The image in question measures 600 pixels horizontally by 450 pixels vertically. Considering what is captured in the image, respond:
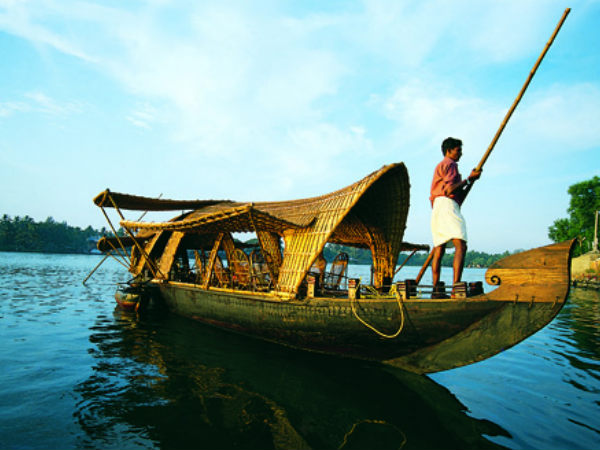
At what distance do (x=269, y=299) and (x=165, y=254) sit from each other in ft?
30.3

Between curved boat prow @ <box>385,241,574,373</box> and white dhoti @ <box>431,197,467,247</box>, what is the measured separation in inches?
34.5

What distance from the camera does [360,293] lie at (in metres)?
7.92

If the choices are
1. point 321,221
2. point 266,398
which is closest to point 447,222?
point 321,221

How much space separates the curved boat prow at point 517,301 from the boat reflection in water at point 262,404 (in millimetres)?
1188

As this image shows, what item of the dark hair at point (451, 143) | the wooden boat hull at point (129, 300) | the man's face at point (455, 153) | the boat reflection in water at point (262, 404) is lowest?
the boat reflection in water at point (262, 404)

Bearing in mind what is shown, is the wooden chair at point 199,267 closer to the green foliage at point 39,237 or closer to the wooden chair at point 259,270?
the wooden chair at point 259,270

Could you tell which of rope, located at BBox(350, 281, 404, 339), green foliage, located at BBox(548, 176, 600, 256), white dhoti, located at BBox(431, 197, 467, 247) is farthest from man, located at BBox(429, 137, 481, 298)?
green foliage, located at BBox(548, 176, 600, 256)

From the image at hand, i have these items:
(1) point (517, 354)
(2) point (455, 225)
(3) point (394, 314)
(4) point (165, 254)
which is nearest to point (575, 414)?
(3) point (394, 314)

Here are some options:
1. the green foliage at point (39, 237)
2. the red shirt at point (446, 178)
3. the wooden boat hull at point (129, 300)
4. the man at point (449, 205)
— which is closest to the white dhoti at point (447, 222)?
the man at point (449, 205)

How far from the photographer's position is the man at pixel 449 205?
6.18 meters

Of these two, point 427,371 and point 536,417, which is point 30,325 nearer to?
point 427,371

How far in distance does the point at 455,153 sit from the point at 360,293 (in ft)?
12.6

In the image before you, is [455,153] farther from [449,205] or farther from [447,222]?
[447,222]

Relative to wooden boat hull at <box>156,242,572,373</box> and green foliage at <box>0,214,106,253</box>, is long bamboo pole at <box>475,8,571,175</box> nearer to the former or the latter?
wooden boat hull at <box>156,242,572,373</box>
